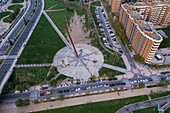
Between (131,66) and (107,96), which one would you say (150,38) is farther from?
(107,96)

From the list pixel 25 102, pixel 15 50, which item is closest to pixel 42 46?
pixel 15 50

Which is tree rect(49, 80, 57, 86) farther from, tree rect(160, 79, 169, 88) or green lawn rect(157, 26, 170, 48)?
green lawn rect(157, 26, 170, 48)

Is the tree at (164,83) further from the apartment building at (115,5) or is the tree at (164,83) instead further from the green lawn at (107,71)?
the apartment building at (115,5)

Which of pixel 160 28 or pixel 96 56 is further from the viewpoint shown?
pixel 160 28

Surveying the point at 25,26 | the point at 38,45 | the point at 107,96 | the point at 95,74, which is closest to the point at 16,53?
the point at 38,45

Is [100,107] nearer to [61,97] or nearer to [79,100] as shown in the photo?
[79,100]

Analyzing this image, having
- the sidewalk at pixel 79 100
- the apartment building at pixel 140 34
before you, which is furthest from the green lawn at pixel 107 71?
the apartment building at pixel 140 34
